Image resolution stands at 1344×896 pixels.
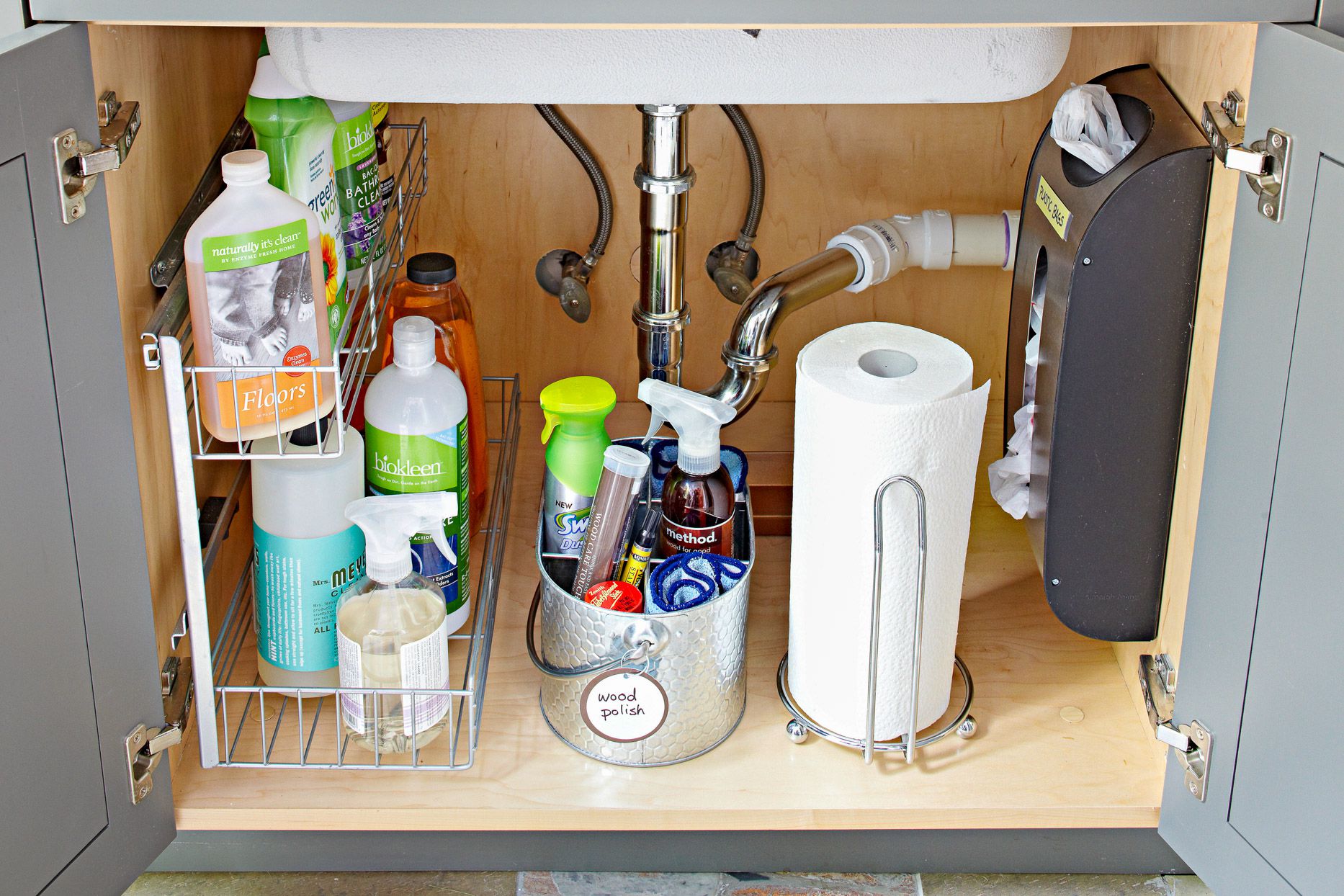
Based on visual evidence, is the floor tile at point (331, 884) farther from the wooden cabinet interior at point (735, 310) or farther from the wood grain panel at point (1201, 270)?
the wood grain panel at point (1201, 270)

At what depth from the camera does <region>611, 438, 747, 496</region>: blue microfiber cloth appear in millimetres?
1089

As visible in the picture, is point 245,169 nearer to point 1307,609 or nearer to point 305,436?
point 305,436

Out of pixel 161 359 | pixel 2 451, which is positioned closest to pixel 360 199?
pixel 161 359

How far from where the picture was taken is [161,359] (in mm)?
835

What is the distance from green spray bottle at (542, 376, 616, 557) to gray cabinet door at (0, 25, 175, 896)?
0.32 m

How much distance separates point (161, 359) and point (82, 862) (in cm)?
32

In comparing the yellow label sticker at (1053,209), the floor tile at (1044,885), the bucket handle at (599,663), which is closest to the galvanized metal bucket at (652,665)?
the bucket handle at (599,663)

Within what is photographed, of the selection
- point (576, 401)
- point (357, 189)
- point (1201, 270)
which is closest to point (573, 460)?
point (576, 401)

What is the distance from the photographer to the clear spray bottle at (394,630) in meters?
0.93

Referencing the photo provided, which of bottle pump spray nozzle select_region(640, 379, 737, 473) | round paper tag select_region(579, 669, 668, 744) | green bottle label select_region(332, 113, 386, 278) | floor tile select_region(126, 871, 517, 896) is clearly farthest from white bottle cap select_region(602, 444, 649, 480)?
floor tile select_region(126, 871, 517, 896)

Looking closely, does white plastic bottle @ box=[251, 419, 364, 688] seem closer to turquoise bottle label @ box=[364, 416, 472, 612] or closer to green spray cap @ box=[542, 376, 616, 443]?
turquoise bottle label @ box=[364, 416, 472, 612]

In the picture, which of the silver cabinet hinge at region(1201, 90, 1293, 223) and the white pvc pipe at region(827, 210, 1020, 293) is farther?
the white pvc pipe at region(827, 210, 1020, 293)

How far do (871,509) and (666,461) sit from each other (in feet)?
0.73

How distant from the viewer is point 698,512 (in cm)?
102
